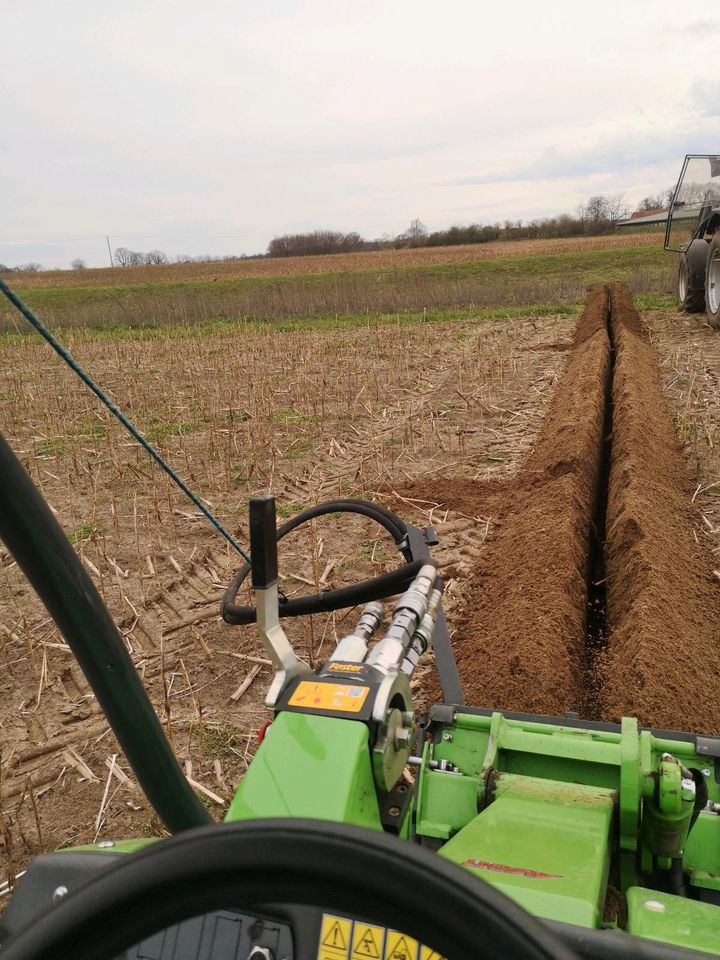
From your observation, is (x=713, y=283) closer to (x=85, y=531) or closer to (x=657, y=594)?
(x=657, y=594)

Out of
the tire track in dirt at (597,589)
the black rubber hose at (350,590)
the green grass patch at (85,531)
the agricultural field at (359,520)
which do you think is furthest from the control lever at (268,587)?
the green grass patch at (85,531)

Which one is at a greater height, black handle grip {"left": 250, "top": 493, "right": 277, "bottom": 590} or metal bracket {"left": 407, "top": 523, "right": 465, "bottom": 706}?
black handle grip {"left": 250, "top": 493, "right": 277, "bottom": 590}

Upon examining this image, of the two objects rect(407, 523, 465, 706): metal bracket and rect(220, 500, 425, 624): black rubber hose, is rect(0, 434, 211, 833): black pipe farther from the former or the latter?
rect(407, 523, 465, 706): metal bracket

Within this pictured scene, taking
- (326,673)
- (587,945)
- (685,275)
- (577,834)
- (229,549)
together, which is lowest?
(229,549)

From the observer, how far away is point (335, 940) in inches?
39.6

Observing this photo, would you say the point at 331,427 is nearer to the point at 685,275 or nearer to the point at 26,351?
the point at 685,275

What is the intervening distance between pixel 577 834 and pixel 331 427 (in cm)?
658

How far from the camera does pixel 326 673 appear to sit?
153cm

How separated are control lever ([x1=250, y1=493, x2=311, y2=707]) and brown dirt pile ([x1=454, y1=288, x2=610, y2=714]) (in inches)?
77.3

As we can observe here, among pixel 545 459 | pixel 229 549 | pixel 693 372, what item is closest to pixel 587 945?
pixel 229 549

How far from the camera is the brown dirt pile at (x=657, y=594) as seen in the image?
3.19 metres

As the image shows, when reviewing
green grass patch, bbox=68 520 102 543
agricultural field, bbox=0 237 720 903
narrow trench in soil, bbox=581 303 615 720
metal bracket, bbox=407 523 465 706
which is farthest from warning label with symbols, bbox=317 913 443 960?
green grass patch, bbox=68 520 102 543

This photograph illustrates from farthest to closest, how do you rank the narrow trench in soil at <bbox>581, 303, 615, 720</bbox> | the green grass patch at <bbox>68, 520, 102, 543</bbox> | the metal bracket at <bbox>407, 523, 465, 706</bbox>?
the green grass patch at <bbox>68, 520, 102, 543</bbox> → the narrow trench in soil at <bbox>581, 303, 615, 720</bbox> → the metal bracket at <bbox>407, 523, 465, 706</bbox>

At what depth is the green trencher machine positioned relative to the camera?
60cm
